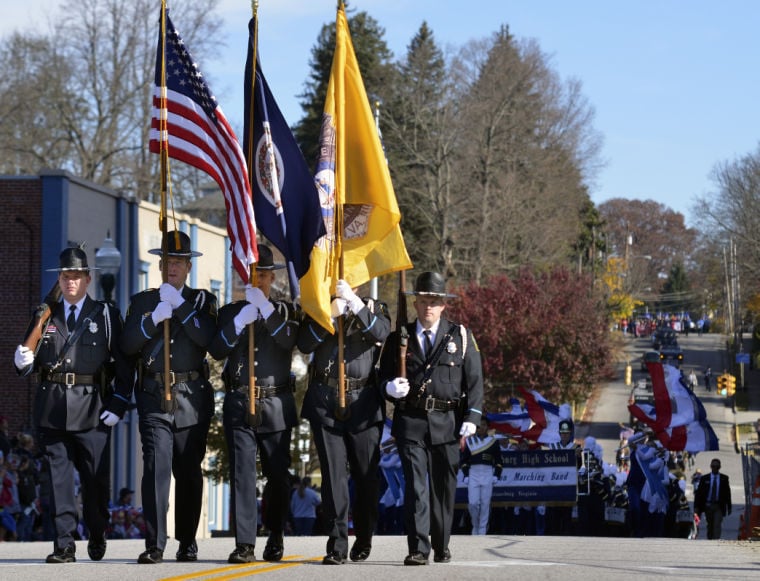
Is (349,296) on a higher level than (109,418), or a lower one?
higher

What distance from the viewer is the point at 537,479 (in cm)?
2288

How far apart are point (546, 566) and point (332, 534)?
1.51m

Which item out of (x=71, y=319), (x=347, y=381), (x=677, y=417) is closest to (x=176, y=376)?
(x=71, y=319)

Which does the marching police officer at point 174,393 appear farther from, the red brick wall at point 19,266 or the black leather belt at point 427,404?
the red brick wall at point 19,266

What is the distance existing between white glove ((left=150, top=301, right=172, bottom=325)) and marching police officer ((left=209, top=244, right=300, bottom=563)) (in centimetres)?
39

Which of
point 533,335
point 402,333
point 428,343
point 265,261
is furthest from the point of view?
point 533,335

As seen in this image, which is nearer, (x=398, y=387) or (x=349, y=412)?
(x=398, y=387)

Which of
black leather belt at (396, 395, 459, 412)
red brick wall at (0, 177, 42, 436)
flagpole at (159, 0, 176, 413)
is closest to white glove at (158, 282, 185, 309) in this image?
flagpole at (159, 0, 176, 413)

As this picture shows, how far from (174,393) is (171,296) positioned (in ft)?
2.28

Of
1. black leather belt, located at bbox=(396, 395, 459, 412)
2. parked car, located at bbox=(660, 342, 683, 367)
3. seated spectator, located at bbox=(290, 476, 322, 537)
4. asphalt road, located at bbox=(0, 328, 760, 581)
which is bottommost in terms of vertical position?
A: seated spectator, located at bbox=(290, 476, 322, 537)

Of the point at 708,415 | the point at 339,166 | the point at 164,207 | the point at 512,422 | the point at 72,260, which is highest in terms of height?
the point at 339,166

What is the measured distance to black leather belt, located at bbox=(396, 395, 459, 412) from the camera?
11219mm

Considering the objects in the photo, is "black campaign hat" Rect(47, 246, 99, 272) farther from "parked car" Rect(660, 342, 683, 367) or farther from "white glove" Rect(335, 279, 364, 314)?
"parked car" Rect(660, 342, 683, 367)

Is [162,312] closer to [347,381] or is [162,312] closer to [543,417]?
[347,381]
